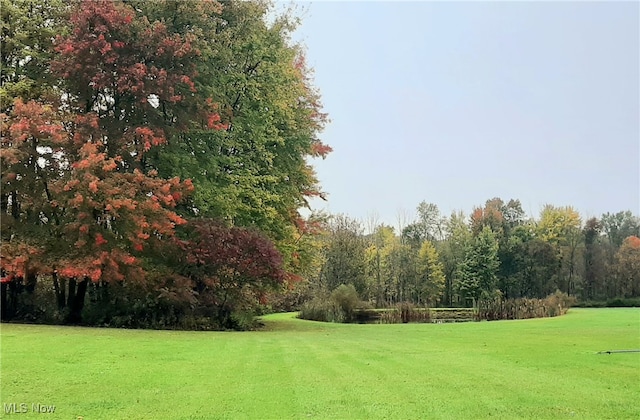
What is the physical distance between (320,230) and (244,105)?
7.30 m

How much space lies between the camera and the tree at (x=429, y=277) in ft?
172

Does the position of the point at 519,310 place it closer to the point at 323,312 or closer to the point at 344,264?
the point at 323,312

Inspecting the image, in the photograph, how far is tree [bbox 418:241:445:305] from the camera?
172 ft

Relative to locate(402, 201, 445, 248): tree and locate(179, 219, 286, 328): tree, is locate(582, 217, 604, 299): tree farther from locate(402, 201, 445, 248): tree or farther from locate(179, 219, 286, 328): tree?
locate(179, 219, 286, 328): tree

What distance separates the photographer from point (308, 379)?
7559 millimetres

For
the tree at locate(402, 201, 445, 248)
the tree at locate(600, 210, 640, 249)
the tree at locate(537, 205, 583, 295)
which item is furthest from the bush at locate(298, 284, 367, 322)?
the tree at locate(600, 210, 640, 249)

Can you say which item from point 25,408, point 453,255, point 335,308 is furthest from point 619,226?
point 25,408

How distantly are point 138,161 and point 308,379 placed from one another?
12054 millimetres

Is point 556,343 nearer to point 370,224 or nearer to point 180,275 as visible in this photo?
point 180,275

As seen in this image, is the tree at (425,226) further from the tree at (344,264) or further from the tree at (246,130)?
the tree at (246,130)

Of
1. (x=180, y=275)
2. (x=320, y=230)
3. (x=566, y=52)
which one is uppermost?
(x=566, y=52)

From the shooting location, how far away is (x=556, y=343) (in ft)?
41.1

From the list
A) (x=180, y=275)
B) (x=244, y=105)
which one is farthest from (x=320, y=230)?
(x=180, y=275)

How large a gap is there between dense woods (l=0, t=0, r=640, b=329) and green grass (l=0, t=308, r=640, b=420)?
4548 millimetres
